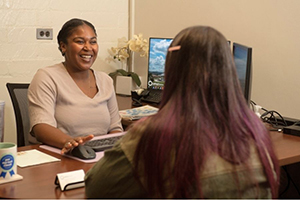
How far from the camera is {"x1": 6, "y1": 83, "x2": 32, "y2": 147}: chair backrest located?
8.38 feet

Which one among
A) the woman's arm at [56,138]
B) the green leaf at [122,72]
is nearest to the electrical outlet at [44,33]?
the green leaf at [122,72]

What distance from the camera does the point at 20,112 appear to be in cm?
256

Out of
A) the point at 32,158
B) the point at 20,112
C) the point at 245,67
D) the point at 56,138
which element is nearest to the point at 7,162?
the point at 32,158

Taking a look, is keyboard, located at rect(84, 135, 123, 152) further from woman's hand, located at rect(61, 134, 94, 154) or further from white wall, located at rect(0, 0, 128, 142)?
white wall, located at rect(0, 0, 128, 142)

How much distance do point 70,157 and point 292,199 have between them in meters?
1.36

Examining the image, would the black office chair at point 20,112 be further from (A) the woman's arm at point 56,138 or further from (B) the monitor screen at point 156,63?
(B) the monitor screen at point 156,63

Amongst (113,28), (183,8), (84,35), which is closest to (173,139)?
(84,35)

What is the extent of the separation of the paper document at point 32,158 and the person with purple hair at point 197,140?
26.4 inches

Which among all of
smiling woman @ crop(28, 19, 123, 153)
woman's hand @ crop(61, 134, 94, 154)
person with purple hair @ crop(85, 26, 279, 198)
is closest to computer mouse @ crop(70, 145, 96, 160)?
woman's hand @ crop(61, 134, 94, 154)

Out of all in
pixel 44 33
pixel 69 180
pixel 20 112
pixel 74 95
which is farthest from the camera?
pixel 44 33

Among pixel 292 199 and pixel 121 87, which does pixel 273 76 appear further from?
pixel 121 87

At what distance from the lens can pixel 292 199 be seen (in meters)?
2.55

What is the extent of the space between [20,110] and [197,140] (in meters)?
1.71

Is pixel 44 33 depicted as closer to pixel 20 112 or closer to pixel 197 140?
pixel 20 112
